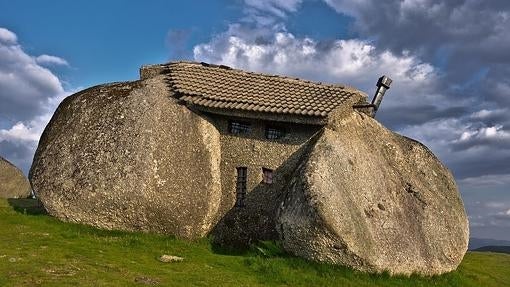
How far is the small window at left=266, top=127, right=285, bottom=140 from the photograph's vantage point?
2812 centimetres

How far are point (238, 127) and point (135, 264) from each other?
10821 millimetres

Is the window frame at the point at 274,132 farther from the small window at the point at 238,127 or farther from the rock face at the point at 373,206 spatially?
the rock face at the point at 373,206

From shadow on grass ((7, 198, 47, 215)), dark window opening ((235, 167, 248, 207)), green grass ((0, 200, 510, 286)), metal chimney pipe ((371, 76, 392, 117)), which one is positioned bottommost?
green grass ((0, 200, 510, 286))

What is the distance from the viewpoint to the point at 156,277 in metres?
18.9

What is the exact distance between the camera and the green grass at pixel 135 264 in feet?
59.5

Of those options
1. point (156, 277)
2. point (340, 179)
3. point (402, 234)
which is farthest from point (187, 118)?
point (402, 234)

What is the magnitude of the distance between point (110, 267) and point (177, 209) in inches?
257

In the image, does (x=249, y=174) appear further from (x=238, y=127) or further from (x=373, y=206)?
(x=373, y=206)

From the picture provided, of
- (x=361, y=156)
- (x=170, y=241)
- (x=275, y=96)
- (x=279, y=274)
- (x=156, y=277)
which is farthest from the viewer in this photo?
(x=275, y=96)

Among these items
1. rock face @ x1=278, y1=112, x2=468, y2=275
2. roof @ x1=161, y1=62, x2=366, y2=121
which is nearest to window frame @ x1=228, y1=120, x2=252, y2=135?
roof @ x1=161, y1=62, x2=366, y2=121

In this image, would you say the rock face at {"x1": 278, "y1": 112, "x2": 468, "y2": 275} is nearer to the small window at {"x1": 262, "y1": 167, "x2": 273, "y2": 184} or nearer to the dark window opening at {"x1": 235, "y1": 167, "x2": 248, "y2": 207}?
the small window at {"x1": 262, "y1": 167, "x2": 273, "y2": 184}

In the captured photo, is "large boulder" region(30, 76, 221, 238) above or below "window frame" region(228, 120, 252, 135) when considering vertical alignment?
below

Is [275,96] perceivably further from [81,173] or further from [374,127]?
[81,173]

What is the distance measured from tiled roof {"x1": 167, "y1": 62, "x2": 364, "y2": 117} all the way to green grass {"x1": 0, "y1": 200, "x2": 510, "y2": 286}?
7.47 metres
